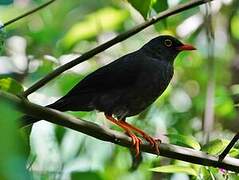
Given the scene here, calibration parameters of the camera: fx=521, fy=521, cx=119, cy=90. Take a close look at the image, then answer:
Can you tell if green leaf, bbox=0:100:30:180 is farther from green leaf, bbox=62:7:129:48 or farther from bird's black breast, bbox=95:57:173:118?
green leaf, bbox=62:7:129:48

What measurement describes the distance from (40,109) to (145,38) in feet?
15.8

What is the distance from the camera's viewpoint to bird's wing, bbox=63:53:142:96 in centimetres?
413

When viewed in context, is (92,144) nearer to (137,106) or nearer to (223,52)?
(137,106)

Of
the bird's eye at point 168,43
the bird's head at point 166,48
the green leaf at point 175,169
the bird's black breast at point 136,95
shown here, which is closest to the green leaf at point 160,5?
the green leaf at point 175,169

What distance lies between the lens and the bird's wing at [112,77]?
4.13 m

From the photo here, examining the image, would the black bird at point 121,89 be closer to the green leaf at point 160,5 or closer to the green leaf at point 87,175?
the green leaf at point 160,5

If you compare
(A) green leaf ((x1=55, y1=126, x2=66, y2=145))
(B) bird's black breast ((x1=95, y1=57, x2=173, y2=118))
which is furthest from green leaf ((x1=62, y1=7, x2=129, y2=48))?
(A) green leaf ((x1=55, y1=126, x2=66, y2=145))

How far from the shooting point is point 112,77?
4.30m

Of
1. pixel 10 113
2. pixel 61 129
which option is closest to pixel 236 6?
pixel 61 129

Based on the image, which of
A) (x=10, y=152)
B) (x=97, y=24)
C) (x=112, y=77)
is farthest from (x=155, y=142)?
(x=97, y=24)

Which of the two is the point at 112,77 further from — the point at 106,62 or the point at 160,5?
the point at 106,62

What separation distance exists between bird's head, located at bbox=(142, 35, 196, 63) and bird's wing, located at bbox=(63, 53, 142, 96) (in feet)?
1.73

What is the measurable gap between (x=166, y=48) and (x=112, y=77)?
1038 millimetres

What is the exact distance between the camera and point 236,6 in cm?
600
